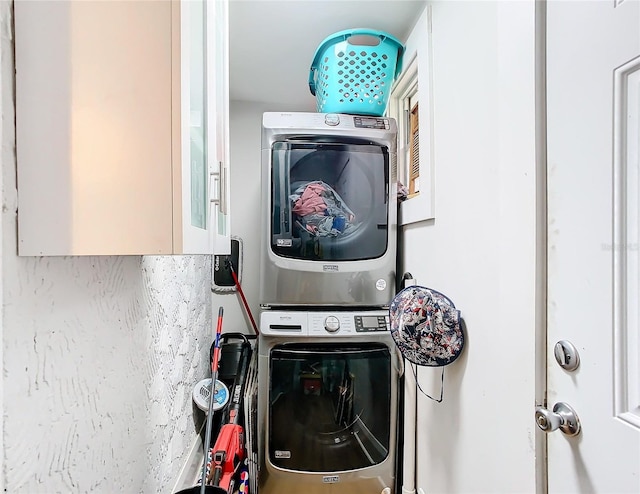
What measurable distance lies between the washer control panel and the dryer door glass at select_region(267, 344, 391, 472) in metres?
0.08

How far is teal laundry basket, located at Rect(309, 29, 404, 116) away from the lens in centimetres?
145

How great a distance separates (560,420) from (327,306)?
1.00 meters

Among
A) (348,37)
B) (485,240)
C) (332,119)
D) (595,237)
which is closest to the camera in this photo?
(595,237)

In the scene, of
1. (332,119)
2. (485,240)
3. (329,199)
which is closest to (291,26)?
(332,119)

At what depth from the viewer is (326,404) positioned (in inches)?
59.5

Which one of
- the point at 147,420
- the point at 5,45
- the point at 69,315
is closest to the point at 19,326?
the point at 69,315

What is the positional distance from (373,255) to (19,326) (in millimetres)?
1291

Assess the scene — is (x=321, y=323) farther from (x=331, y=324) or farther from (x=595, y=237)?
(x=595, y=237)

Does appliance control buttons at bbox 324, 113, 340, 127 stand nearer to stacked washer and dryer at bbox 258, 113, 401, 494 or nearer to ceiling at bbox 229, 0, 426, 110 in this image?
stacked washer and dryer at bbox 258, 113, 401, 494

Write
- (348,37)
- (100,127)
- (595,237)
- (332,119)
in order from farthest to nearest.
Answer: (332,119)
(348,37)
(595,237)
(100,127)

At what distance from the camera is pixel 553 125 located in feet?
2.37

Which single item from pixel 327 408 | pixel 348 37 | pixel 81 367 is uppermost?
pixel 348 37

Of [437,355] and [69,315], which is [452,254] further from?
[69,315]

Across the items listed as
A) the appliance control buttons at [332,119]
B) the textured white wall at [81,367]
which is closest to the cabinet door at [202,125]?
the textured white wall at [81,367]
